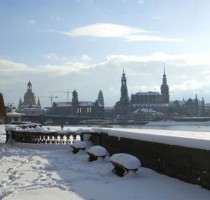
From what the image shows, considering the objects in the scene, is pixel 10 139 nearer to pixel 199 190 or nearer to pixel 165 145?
pixel 165 145

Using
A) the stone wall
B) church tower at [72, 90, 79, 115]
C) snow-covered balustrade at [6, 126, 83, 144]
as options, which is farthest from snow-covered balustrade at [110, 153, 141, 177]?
church tower at [72, 90, 79, 115]

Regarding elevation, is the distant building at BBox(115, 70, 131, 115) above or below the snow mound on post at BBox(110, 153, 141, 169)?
above

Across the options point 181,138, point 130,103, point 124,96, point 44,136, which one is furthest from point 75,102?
point 181,138

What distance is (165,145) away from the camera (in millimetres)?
10562

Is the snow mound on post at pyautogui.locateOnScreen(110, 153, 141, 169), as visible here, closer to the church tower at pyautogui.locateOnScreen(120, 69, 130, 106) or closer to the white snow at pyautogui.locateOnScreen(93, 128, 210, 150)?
the white snow at pyautogui.locateOnScreen(93, 128, 210, 150)

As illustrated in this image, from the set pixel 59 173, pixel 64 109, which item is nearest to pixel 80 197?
pixel 59 173

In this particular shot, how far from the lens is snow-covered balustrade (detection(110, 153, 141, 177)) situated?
1016cm

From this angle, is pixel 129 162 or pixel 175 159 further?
pixel 129 162

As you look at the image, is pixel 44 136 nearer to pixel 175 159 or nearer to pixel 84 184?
pixel 84 184

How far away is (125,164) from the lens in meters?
10.2

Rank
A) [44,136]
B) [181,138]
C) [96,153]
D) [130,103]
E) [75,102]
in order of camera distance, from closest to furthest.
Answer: [181,138], [96,153], [44,136], [75,102], [130,103]

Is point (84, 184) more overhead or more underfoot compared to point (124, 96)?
more underfoot

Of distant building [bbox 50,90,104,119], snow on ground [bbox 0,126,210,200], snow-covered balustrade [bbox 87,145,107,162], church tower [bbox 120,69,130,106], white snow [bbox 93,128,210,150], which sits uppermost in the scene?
church tower [bbox 120,69,130,106]

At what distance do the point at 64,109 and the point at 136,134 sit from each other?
180 m
